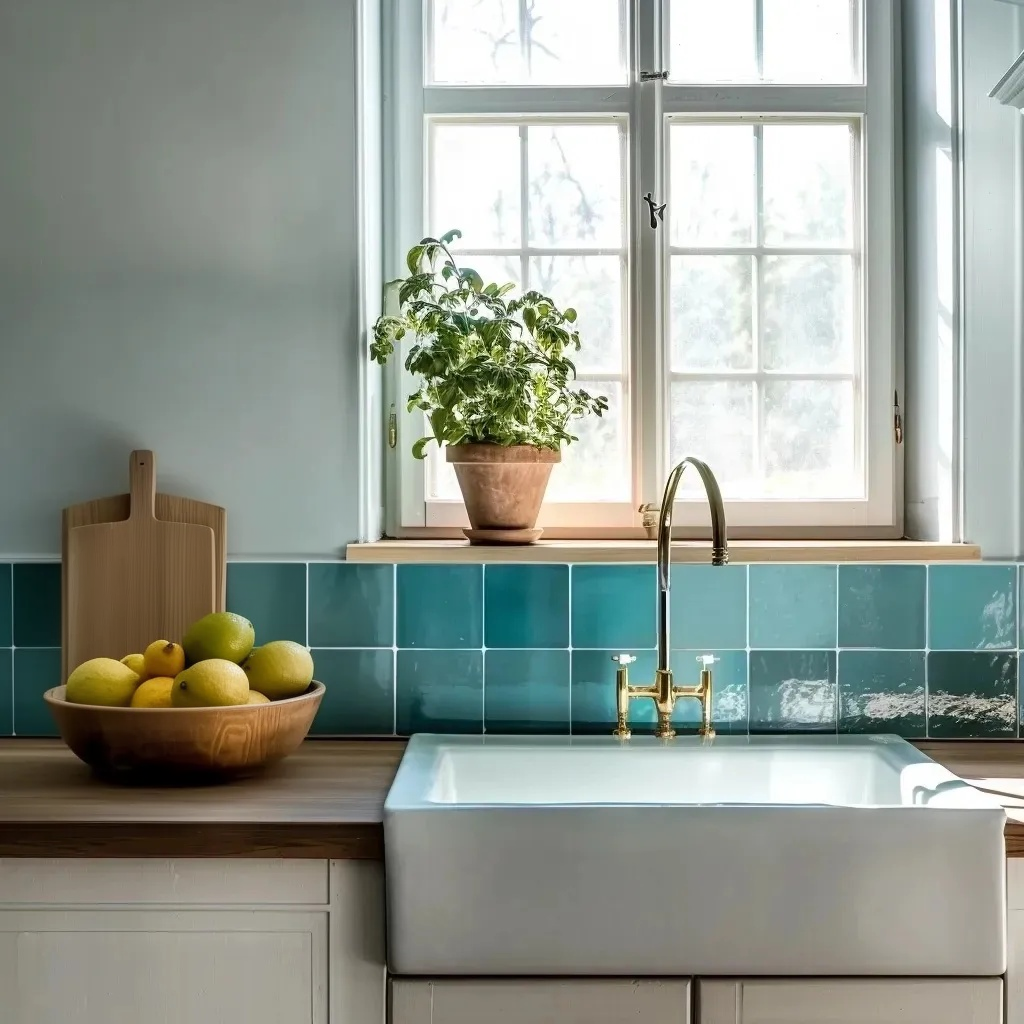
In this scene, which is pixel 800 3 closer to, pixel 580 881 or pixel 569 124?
pixel 569 124

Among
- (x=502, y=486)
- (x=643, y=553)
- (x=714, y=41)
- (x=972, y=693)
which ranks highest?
(x=714, y=41)

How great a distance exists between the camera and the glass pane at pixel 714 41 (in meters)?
1.93

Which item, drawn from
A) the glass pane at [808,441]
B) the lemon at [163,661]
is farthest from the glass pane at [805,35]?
the lemon at [163,661]

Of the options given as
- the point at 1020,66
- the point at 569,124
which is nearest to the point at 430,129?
the point at 569,124

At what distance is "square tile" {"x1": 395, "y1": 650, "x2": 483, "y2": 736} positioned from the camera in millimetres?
1745

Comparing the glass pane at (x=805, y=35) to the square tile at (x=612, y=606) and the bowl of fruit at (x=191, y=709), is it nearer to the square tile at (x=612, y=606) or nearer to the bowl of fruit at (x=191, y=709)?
the square tile at (x=612, y=606)

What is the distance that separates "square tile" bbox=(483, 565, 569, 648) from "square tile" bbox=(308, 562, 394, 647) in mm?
157

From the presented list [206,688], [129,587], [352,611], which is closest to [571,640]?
[352,611]

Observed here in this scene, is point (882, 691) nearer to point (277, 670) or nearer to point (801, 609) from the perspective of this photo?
point (801, 609)

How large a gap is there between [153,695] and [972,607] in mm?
1229

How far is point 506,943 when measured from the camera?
125 centimetres

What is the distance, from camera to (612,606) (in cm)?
175

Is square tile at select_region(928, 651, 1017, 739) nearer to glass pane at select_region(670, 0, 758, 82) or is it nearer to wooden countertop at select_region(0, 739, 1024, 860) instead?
wooden countertop at select_region(0, 739, 1024, 860)

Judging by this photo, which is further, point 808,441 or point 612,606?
point 808,441
